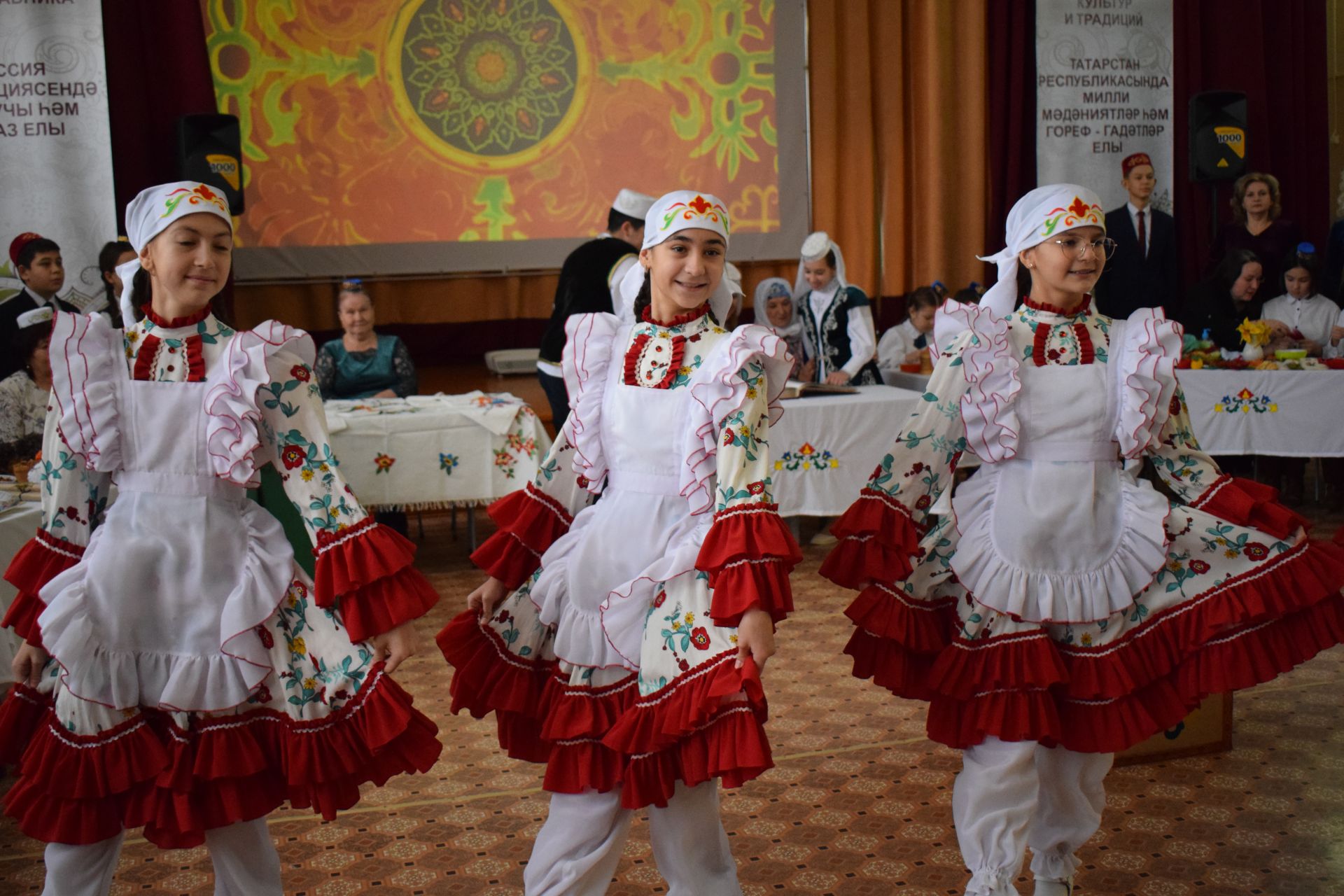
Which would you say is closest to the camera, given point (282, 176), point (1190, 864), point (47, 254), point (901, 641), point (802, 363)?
point (901, 641)

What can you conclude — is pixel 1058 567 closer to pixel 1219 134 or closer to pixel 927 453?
pixel 927 453

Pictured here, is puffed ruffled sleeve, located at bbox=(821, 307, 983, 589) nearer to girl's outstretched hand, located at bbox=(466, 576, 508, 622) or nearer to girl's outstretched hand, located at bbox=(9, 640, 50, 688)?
girl's outstretched hand, located at bbox=(466, 576, 508, 622)

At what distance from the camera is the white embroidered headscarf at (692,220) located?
2.18 m

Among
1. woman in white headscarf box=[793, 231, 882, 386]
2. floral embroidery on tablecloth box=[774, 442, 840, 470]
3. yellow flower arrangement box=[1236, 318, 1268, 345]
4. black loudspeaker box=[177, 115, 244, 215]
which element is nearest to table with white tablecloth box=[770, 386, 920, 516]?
floral embroidery on tablecloth box=[774, 442, 840, 470]

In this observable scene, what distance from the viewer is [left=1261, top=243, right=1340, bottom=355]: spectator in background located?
666 centimetres

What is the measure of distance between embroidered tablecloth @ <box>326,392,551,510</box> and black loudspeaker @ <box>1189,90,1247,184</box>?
4649mm

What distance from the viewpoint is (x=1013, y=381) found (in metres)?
2.44

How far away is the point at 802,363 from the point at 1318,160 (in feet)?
16.6

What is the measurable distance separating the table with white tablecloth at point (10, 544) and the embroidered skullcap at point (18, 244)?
237cm

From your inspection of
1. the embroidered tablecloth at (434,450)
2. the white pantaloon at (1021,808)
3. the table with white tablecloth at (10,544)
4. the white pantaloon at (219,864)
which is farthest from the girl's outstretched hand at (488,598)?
the embroidered tablecloth at (434,450)

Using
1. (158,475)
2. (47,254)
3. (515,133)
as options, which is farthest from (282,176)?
(158,475)

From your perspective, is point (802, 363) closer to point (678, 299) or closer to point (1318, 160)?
point (678, 299)

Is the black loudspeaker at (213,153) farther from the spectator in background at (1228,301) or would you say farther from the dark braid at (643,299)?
the spectator in background at (1228,301)

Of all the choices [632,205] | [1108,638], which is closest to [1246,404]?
[632,205]
